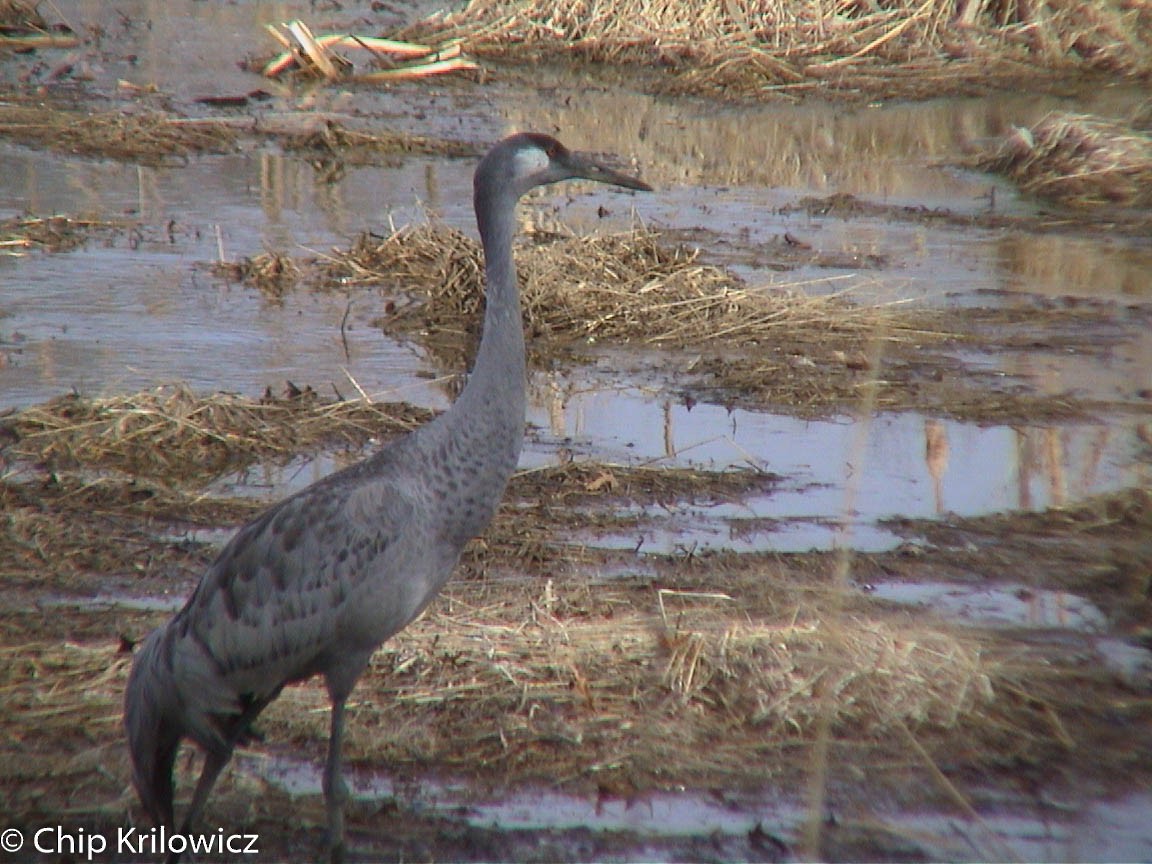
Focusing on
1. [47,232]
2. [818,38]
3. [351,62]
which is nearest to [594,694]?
[47,232]

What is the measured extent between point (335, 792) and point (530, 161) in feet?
6.04

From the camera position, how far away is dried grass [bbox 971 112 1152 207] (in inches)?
468

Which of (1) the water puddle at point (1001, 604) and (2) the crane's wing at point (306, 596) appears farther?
(1) the water puddle at point (1001, 604)

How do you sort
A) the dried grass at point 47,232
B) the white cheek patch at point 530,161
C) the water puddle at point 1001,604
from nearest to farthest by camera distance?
1. the white cheek patch at point 530,161
2. the water puddle at point 1001,604
3. the dried grass at point 47,232

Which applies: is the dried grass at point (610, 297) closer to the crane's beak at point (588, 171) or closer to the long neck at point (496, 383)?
the crane's beak at point (588, 171)

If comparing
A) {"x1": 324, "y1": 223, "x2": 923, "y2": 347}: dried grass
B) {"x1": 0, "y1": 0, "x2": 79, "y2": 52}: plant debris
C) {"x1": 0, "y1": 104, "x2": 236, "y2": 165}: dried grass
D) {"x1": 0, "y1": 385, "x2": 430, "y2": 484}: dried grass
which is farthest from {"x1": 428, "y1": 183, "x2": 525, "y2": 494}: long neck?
{"x1": 0, "y1": 0, "x2": 79, "y2": 52}: plant debris

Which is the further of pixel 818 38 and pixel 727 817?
pixel 818 38

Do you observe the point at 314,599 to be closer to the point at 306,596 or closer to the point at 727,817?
the point at 306,596

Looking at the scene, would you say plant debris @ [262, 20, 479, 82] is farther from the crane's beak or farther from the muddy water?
the crane's beak

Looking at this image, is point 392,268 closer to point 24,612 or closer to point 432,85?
point 24,612

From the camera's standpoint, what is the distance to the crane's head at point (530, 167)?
4.71 m

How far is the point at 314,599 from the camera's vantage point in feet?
13.8

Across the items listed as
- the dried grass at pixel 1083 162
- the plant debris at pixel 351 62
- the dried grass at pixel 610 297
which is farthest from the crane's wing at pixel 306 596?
the plant debris at pixel 351 62

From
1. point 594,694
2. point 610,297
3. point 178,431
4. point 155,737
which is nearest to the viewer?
point 155,737
